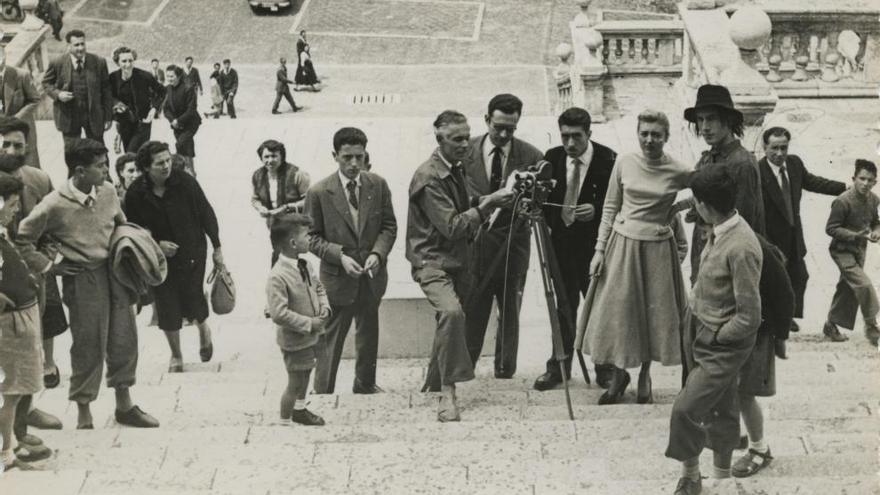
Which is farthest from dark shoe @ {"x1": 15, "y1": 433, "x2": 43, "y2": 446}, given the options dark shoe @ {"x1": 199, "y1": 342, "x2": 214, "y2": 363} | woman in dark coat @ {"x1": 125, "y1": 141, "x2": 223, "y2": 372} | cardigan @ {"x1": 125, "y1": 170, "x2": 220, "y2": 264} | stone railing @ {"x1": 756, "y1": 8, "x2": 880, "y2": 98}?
stone railing @ {"x1": 756, "y1": 8, "x2": 880, "y2": 98}

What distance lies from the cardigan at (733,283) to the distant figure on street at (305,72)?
76.4 ft

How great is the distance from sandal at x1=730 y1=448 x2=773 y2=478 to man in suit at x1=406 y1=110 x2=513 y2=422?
177 centimetres

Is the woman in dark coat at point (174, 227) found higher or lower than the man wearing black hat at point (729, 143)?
lower

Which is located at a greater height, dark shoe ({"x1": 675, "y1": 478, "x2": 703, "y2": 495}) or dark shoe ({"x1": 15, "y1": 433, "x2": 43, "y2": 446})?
dark shoe ({"x1": 675, "y1": 478, "x2": 703, "y2": 495})

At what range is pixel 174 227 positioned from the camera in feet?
33.7

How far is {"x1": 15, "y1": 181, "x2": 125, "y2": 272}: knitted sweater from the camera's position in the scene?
8469mm

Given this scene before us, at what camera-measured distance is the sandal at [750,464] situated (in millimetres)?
7598

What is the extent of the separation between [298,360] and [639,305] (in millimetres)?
2059

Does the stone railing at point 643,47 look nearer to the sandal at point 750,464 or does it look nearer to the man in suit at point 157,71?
the man in suit at point 157,71

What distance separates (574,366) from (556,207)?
4.42ft

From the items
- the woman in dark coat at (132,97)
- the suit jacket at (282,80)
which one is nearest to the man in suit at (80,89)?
the woman in dark coat at (132,97)

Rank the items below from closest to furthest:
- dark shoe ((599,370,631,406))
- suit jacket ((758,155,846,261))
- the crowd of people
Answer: the crowd of people < dark shoe ((599,370,631,406)) < suit jacket ((758,155,846,261))

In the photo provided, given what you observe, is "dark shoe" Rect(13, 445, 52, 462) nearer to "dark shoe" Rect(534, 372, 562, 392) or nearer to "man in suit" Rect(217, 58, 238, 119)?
"dark shoe" Rect(534, 372, 562, 392)

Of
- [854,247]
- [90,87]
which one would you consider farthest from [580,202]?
[90,87]
